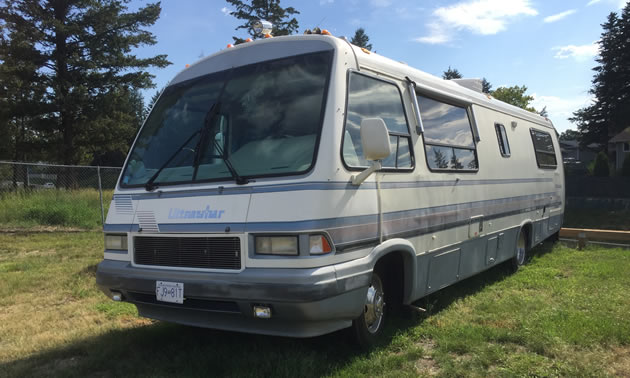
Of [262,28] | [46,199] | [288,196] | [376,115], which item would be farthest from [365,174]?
[46,199]

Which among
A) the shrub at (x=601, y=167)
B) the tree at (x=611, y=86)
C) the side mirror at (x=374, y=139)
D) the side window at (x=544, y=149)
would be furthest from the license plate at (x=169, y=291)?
the tree at (x=611, y=86)

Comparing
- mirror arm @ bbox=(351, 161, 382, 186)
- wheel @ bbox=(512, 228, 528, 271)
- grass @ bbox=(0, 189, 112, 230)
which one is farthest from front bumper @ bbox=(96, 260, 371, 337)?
grass @ bbox=(0, 189, 112, 230)

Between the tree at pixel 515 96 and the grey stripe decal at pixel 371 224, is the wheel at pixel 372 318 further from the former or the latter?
the tree at pixel 515 96

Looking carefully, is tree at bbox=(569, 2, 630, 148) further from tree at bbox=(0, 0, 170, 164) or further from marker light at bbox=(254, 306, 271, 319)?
marker light at bbox=(254, 306, 271, 319)

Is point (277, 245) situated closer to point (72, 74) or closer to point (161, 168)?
point (161, 168)

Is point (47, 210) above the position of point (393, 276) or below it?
above

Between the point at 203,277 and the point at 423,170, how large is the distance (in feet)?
8.16

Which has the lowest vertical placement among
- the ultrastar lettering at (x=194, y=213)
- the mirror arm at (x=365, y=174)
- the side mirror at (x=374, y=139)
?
the ultrastar lettering at (x=194, y=213)

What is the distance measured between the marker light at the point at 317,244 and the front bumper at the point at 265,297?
0.13 meters

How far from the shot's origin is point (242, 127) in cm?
428

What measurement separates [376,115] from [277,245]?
5.32ft

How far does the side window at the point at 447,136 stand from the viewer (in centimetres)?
526

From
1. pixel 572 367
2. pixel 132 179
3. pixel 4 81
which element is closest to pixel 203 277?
pixel 132 179

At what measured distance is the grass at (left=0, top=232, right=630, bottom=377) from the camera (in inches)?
160
